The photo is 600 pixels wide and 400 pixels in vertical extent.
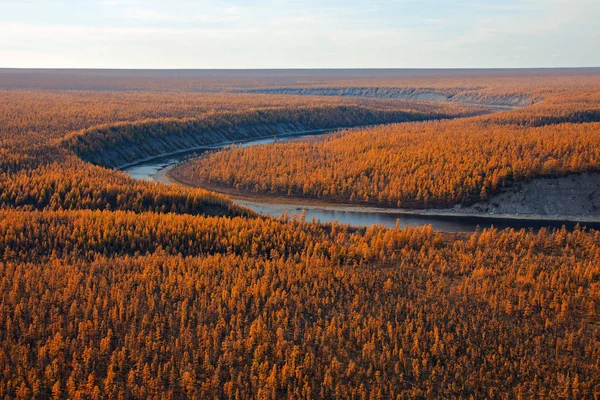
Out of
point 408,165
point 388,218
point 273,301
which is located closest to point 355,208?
point 388,218

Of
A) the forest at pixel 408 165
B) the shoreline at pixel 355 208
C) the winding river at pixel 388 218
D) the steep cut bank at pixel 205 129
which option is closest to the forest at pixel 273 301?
the forest at pixel 408 165

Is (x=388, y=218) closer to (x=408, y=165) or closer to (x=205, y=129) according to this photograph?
(x=408, y=165)

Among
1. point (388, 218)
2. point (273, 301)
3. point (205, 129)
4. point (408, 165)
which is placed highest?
point (205, 129)

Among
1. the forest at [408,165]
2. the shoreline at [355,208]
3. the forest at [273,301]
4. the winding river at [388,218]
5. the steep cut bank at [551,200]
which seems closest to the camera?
the forest at [273,301]

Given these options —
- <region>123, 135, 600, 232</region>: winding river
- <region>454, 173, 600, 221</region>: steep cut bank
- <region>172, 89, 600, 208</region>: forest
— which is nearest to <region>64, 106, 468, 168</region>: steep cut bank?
<region>172, 89, 600, 208</region>: forest

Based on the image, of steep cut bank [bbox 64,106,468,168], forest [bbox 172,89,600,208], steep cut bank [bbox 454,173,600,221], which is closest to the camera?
steep cut bank [bbox 454,173,600,221]

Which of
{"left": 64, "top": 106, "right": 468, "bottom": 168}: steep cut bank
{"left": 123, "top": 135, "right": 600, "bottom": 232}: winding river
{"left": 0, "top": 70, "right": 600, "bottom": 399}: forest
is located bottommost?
{"left": 123, "top": 135, "right": 600, "bottom": 232}: winding river

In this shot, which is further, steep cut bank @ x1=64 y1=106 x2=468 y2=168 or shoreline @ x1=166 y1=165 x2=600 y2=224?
steep cut bank @ x1=64 y1=106 x2=468 y2=168

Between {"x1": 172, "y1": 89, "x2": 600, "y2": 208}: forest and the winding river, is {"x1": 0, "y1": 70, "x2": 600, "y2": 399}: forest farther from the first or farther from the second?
the winding river

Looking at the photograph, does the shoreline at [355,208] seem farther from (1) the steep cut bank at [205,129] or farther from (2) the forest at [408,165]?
(1) the steep cut bank at [205,129]
